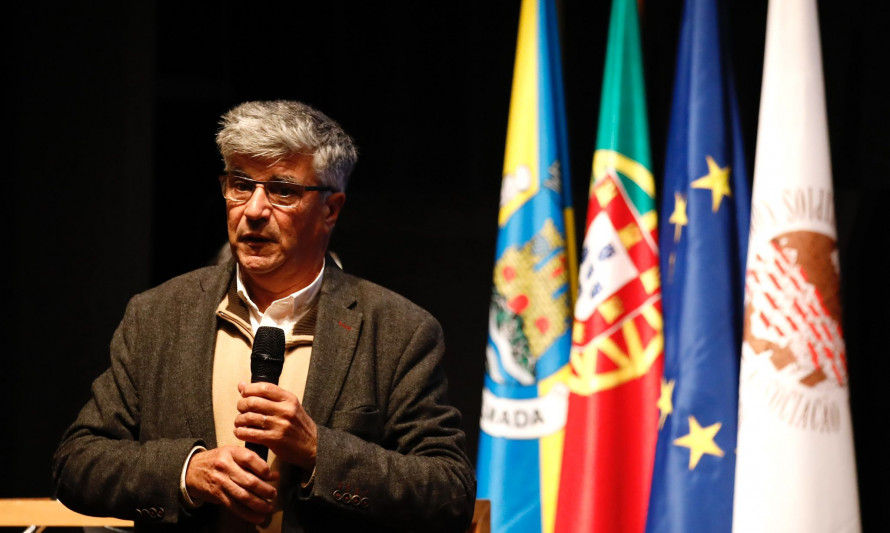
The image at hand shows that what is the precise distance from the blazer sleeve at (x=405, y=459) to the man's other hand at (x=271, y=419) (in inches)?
2.4

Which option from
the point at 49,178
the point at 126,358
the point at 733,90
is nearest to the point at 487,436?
the point at 733,90

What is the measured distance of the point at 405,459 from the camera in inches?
68.6

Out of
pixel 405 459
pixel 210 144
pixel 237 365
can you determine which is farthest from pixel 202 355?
pixel 210 144

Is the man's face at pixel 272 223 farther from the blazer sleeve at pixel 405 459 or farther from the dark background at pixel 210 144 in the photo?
the dark background at pixel 210 144

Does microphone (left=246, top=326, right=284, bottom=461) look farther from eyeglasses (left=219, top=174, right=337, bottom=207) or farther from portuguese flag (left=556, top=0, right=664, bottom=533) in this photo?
portuguese flag (left=556, top=0, right=664, bottom=533)

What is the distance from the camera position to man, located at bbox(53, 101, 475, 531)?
5.51 feet

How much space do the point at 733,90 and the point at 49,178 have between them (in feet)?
7.96

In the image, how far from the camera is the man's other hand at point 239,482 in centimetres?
159

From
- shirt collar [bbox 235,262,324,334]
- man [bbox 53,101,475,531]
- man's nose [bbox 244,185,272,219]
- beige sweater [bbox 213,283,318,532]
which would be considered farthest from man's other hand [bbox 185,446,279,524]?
man's nose [bbox 244,185,272,219]

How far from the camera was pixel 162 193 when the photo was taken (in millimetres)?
3859

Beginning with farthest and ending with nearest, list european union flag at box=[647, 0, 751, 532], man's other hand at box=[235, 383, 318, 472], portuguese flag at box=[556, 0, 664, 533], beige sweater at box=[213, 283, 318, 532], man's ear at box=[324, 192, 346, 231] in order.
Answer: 1. portuguese flag at box=[556, 0, 664, 533]
2. european union flag at box=[647, 0, 751, 532]
3. man's ear at box=[324, 192, 346, 231]
4. beige sweater at box=[213, 283, 318, 532]
5. man's other hand at box=[235, 383, 318, 472]

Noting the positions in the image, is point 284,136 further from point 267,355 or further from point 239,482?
point 239,482

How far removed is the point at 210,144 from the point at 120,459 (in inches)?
87.9

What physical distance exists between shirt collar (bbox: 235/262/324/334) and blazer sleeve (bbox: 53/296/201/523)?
215mm
